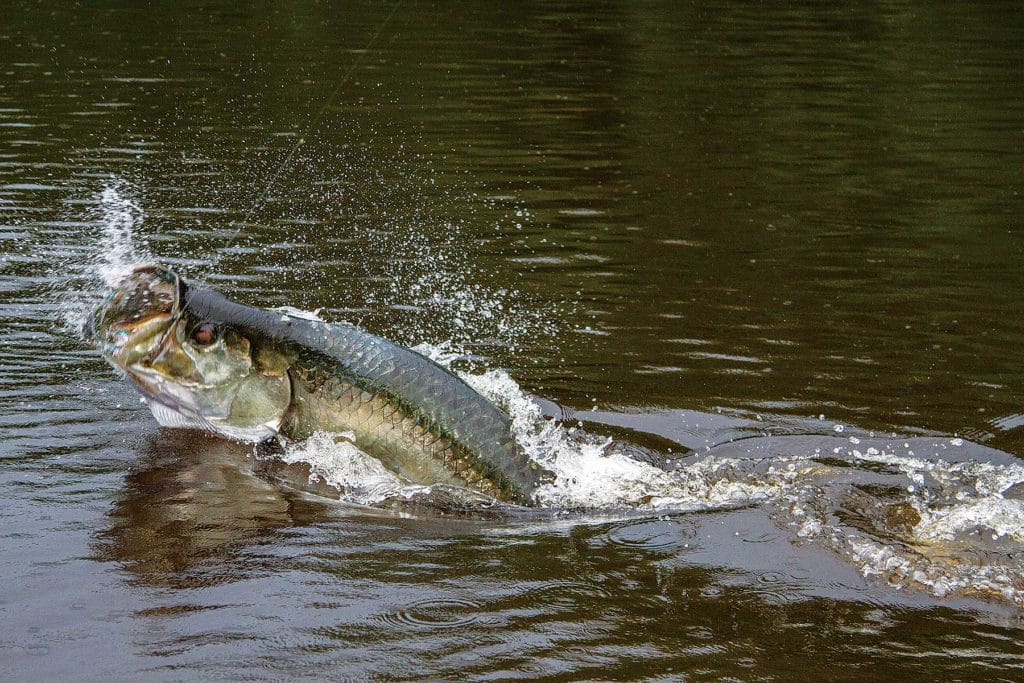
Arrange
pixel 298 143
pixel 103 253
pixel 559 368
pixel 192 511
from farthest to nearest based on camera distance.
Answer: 1. pixel 298 143
2. pixel 103 253
3. pixel 559 368
4. pixel 192 511

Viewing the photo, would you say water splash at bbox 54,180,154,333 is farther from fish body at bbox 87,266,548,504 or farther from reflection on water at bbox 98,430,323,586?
fish body at bbox 87,266,548,504

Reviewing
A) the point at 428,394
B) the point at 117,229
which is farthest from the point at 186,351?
the point at 117,229

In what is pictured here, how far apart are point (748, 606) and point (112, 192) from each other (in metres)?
9.75

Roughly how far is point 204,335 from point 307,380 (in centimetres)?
55

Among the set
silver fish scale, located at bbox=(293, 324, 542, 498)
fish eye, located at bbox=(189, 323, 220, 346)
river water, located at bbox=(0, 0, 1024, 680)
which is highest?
fish eye, located at bbox=(189, 323, 220, 346)

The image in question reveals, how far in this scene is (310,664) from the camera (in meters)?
5.15

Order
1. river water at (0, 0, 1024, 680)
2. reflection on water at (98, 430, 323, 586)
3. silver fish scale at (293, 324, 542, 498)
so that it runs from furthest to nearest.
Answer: silver fish scale at (293, 324, 542, 498), reflection on water at (98, 430, 323, 586), river water at (0, 0, 1024, 680)

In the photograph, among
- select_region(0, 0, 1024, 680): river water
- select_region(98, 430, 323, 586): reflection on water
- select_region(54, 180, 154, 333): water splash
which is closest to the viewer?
select_region(0, 0, 1024, 680): river water

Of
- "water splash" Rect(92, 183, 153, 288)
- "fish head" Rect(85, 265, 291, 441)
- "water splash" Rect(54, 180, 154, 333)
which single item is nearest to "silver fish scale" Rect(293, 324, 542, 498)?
"fish head" Rect(85, 265, 291, 441)

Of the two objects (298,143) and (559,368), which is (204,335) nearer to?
(559,368)

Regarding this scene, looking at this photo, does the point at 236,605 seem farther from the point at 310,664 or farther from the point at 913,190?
the point at 913,190

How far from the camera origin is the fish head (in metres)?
6.40

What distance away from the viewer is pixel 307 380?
21.0ft

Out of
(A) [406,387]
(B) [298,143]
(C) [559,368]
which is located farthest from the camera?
(B) [298,143]
